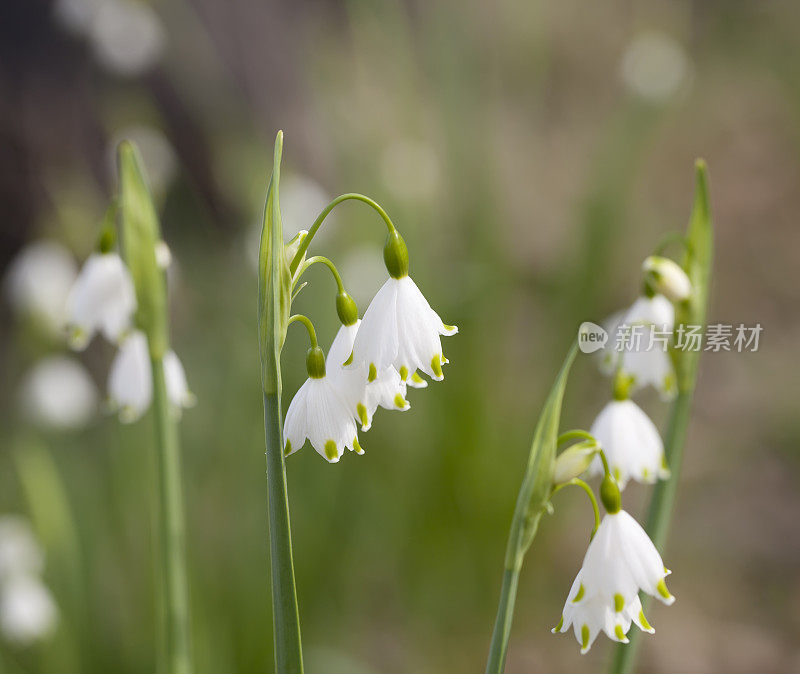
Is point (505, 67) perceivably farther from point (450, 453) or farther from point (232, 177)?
point (450, 453)

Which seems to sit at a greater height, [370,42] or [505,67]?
[505,67]

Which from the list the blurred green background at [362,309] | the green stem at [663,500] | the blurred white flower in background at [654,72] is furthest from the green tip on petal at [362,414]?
the blurred white flower in background at [654,72]

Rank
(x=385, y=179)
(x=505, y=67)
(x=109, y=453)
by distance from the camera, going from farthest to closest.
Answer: (x=505, y=67)
(x=385, y=179)
(x=109, y=453)

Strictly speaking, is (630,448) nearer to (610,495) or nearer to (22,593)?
(610,495)

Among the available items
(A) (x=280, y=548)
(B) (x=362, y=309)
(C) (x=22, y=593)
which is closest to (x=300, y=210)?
(B) (x=362, y=309)

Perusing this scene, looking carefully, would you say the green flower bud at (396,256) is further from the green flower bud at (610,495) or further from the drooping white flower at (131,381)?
the drooping white flower at (131,381)

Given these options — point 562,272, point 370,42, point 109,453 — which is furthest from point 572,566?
point 370,42
